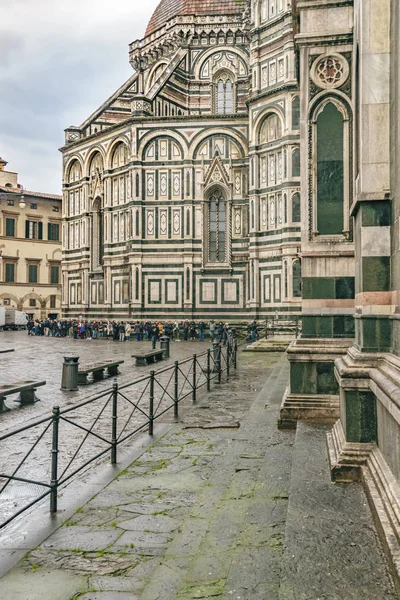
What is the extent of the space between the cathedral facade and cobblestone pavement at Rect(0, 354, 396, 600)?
22518mm

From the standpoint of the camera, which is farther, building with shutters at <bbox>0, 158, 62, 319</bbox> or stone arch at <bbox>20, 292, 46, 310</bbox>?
stone arch at <bbox>20, 292, 46, 310</bbox>

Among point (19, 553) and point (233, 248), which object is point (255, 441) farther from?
point (233, 248)

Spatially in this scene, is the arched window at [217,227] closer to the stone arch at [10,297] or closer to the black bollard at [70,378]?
the black bollard at [70,378]

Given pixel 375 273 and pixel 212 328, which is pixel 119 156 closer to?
pixel 212 328

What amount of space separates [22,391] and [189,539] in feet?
23.1

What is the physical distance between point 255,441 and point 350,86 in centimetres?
452

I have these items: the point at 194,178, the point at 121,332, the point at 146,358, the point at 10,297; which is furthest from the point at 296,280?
the point at 10,297

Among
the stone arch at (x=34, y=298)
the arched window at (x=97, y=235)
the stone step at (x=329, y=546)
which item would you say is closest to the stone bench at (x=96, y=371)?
the stone step at (x=329, y=546)

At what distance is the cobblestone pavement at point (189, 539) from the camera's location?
340cm

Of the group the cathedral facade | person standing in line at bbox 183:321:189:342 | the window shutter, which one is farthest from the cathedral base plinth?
the window shutter

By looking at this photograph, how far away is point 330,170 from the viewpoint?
24.1 ft

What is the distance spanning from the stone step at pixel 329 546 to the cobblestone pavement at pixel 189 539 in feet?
0.04

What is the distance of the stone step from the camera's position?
2955 mm

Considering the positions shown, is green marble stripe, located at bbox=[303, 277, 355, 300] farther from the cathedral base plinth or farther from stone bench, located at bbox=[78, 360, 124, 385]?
stone bench, located at bbox=[78, 360, 124, 385]
